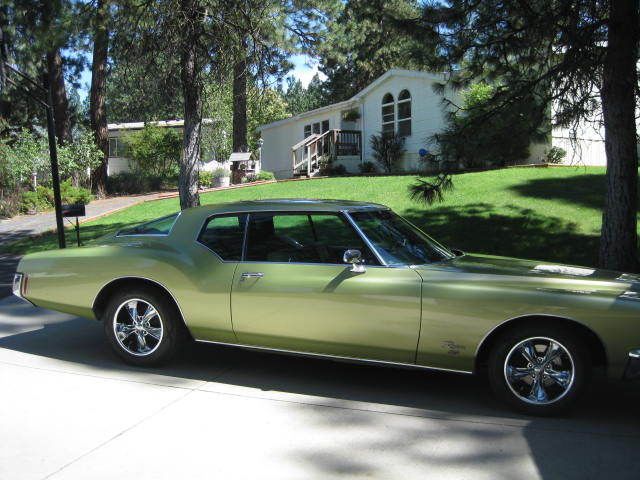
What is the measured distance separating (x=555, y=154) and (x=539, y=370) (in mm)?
15457

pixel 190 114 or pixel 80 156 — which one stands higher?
pixel 80 156

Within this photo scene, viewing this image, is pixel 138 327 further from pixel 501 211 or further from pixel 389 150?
pixel 389 150

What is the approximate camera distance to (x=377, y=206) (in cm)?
534

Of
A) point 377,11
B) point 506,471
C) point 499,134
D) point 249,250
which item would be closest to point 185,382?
point 249,250

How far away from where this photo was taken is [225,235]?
205 inches

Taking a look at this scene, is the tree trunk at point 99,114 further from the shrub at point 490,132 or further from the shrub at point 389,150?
the shrub at point 490,132


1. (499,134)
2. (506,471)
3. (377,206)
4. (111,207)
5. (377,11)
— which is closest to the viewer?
(506,471)

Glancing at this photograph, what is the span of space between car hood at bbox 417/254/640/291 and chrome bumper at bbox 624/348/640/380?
1.51ft

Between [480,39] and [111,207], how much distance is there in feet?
55.7

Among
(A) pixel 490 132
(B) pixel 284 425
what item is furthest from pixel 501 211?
(B) pixel 284 425

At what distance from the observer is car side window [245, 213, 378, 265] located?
4.79m

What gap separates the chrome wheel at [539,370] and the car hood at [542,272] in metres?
0.47

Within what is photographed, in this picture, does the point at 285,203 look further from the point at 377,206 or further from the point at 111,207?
the point at 111,207

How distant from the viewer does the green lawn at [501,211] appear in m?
10.1
